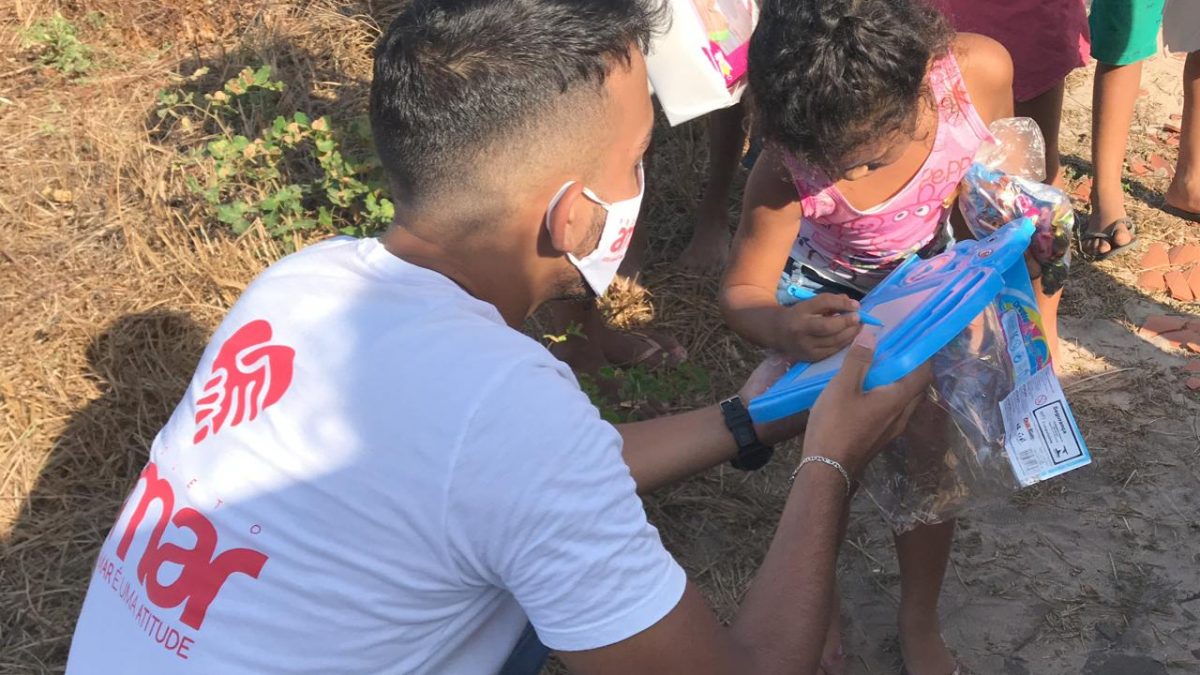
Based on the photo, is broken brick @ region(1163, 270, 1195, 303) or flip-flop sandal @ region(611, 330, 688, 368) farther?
broken brick @ region(1163, 270, 1195, 303)

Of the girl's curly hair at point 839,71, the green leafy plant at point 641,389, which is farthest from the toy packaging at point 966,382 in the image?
the green leafy plant at point 641,389

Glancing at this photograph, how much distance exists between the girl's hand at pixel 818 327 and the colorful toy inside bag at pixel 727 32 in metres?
1.02

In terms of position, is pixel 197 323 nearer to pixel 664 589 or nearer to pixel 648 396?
pixel 648 396

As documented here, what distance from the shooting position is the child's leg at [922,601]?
2.34 metres

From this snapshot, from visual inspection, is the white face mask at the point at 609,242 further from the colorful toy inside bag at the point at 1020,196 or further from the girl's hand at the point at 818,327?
the colorful toy inside bag at the point at 1020,196

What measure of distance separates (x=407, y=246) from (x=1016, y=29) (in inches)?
90.6

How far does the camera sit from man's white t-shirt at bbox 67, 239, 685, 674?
1.33 m

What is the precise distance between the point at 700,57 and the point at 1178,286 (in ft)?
6.40

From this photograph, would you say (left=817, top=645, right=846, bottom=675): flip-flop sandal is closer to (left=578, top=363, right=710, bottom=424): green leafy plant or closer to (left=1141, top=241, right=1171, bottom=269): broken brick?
(left=578, top=363, right=710, bottom=424): green leafy plant

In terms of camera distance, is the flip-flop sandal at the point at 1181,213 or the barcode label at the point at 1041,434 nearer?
the barcode label at the point at 1041,434

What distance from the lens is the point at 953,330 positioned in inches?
69.5

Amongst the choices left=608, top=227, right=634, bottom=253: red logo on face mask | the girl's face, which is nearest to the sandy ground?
the girl's face

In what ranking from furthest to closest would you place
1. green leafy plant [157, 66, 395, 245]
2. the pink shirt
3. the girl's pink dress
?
green leafy plant [157, 66, 395, 245] → the girl's pink dress → the pink shirt

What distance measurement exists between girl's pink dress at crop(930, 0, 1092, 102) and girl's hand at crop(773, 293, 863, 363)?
1549 mm
